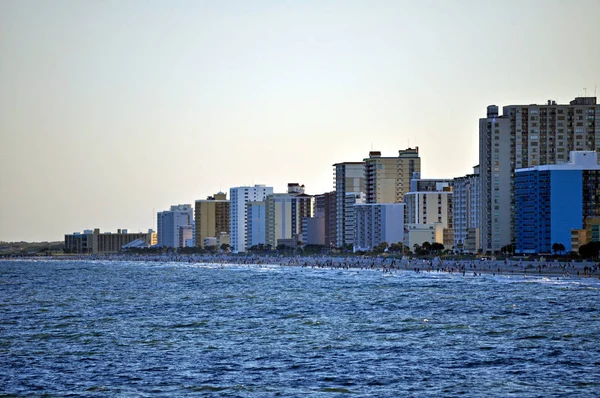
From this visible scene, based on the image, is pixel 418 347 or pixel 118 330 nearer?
pixel 418 347

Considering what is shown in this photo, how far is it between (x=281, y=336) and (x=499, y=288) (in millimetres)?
70069

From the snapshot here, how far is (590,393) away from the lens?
1858 inches

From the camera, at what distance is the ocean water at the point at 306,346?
162 ft

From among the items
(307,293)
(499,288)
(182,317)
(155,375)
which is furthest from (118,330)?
(499,288)

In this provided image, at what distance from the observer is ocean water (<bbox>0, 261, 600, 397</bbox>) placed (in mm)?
49469

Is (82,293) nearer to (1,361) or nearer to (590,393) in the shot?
(1,361)

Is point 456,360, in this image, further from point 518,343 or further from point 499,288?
point 499,288

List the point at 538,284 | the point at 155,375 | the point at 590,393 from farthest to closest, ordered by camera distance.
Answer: the point at 538,284
the point at 155,375
the point at 590,393

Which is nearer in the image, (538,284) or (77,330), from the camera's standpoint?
(77,330)

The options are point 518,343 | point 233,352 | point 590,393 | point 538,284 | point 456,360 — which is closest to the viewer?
point 590,393

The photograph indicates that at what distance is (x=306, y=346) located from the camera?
6494cm

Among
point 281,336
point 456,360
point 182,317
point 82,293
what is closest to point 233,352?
point 281,336

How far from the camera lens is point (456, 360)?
58031mm

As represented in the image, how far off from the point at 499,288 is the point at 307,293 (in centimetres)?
2760
